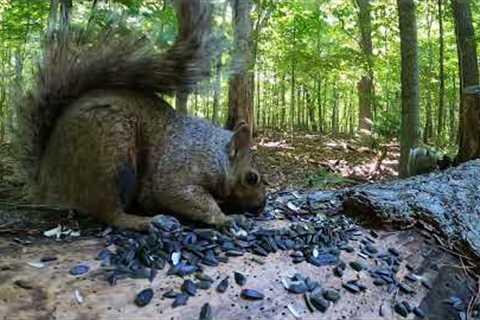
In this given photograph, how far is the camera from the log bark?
2.66 metres

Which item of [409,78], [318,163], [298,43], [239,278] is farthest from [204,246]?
[298,43]

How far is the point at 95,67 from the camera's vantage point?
2.50m

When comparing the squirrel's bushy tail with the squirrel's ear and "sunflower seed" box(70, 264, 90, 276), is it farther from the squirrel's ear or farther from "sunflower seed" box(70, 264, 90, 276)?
"sunflower seed" box(70, 264, 90, 276)

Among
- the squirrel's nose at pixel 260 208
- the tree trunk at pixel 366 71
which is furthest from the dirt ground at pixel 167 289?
the tree trunk at pixel 366 71

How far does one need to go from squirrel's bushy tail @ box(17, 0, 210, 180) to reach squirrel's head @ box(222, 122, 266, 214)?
1.32 feet

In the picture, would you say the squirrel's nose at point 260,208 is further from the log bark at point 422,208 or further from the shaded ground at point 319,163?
the shaded ground at point 319,163

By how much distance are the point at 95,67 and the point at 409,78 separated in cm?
488

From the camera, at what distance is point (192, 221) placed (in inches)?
96.9

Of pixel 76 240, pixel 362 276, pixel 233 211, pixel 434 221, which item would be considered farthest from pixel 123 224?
pixel 434 221

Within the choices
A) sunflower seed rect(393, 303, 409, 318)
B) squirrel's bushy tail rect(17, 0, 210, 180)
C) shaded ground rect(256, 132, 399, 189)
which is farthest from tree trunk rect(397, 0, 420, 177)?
sunflower seed rect(393, 303, 409, 318)

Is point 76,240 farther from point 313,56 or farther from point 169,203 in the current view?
point 313,56

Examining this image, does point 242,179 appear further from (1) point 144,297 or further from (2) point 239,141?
(1) point 144,297

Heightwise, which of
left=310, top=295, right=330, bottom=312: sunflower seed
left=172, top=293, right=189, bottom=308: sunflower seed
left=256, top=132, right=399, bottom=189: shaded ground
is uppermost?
left=172, top=293, right=189, bottom=308: sunflower seed

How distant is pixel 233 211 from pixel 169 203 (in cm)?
41
